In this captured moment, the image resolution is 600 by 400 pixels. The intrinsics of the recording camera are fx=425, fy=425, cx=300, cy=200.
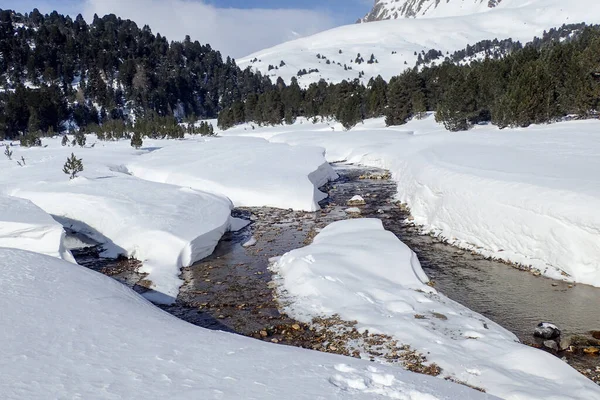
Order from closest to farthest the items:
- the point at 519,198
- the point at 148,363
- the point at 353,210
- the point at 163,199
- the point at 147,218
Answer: the point at 148,363
the point at 519,198
the point at 147,218
the point at 163,199
the point at 353,210

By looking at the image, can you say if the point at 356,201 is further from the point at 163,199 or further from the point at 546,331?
the point at 546,331

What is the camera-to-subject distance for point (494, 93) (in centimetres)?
5084

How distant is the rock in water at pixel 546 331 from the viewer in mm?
9430

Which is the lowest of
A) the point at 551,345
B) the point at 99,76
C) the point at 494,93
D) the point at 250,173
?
the point at 551,345

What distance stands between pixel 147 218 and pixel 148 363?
11.4 meters

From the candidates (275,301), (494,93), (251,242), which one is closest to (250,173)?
(251,242)

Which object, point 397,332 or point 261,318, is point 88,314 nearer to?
point 261,318

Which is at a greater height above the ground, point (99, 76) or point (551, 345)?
point (99, 76)

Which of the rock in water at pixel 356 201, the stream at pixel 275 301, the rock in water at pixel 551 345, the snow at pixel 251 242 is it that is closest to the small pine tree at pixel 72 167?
the stream at pixel 275 301

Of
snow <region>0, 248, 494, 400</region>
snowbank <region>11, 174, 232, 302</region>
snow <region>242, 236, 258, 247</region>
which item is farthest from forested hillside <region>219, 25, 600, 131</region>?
snow <region>0, 248, 494, 400</region>

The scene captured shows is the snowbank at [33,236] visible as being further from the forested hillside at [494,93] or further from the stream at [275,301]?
the forested hillside at [494,93]

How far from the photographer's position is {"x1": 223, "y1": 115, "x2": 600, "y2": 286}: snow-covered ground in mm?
12711

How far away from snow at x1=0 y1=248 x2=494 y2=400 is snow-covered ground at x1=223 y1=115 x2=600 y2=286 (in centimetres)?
901

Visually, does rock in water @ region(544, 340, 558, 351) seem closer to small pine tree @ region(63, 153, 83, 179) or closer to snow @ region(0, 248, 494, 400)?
snow @ region(0, 248, 494, 400)
